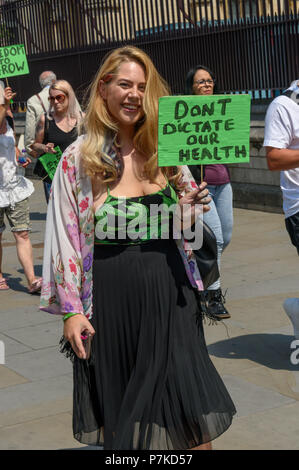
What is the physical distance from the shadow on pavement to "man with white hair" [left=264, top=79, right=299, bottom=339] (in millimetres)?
804

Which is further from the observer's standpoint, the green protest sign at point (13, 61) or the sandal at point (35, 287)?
the green protest sign at point (13, 61)

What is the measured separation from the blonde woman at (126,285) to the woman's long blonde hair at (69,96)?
14.5 feet

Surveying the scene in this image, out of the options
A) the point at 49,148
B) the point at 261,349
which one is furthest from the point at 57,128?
the point at 261,349

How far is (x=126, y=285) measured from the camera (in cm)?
361

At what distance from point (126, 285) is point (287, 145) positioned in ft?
6.31

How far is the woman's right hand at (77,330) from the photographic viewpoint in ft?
11.5

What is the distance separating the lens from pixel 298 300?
215 inches

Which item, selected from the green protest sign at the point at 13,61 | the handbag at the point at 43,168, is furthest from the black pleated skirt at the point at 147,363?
the green protest sign at the point at 13,61

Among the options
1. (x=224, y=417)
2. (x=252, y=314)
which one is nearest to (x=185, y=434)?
(x=224, y=417)

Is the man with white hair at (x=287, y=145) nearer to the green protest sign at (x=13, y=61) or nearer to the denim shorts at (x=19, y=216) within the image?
the denim shorts at (x=19, y=216)

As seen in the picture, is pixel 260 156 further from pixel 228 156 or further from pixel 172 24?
pixel 228 156

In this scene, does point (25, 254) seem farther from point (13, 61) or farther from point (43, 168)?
point (13, 61)

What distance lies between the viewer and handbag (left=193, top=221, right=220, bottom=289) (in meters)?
3.73

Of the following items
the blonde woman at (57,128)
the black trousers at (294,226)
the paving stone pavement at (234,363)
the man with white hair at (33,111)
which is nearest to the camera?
the paving stone pavement at (234,363)
